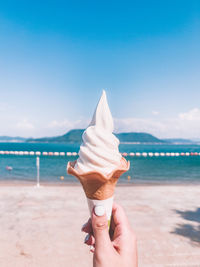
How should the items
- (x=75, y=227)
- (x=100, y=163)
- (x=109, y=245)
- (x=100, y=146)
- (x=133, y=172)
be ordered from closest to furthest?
Answer: (x=109, y=245), (x=100, y=163), (x=100, y=146), (x=75, y=227), (x=133, y=172)

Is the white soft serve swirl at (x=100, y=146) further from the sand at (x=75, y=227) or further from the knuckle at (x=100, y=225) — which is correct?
the sand at (x=75, y=227)

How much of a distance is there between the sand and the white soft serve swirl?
124 inches

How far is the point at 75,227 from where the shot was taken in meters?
6.26

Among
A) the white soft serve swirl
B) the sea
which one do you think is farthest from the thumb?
the sea

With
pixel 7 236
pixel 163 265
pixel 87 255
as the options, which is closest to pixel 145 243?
pixel 163 265

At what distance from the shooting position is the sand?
4688 millimetres

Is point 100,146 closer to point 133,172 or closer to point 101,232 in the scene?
point 101,232

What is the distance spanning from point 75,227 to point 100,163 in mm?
4699

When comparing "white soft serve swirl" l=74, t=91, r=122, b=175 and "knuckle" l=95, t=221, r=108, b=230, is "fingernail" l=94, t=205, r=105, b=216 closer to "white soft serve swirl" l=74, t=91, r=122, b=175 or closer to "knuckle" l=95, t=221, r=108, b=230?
"knuckle" l=95, t=221, r=108, b=230

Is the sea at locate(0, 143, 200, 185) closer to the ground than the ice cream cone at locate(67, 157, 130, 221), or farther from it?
closer to the ground

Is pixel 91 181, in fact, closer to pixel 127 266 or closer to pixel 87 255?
pixel 127 266

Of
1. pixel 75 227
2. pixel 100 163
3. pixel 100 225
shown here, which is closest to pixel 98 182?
pixel 100 163

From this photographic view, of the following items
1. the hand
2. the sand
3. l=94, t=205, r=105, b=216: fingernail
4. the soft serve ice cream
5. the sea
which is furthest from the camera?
the sea

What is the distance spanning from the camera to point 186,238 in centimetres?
559
